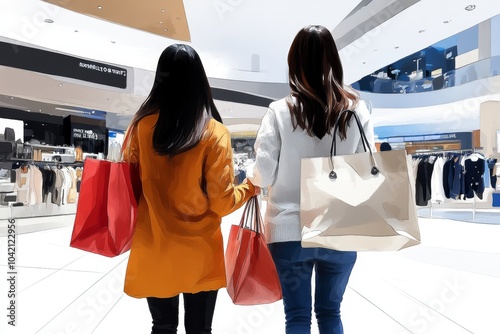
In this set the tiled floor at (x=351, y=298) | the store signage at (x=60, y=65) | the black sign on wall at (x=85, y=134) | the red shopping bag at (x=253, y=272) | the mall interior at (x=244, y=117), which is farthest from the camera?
the black sign on wall at (x=85, y=134)

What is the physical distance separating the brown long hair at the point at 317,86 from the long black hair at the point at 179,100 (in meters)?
0.30

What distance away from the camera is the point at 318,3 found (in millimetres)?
6828

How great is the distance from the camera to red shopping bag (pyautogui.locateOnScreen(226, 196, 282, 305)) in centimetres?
137

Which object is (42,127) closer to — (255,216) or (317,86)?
(255,216)

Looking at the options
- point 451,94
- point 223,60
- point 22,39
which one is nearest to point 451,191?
point 451,94

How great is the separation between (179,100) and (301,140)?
42 centimetres

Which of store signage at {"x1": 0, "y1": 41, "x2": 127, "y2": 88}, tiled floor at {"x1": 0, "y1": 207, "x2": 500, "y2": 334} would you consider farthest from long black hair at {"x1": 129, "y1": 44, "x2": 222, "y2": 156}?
store signage at {"x1": 0, "y1": 41, "x2": 127, "y2": 88}

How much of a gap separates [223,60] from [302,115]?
37.2 feet

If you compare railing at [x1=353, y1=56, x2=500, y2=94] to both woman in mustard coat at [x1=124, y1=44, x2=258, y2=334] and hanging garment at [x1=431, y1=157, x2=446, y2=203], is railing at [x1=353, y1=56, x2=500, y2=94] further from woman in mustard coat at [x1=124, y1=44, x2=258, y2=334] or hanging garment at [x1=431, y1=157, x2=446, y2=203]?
woman in mustard coat at [x1=124, y1=44, x2=258, y2=334]

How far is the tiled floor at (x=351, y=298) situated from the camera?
7.93ft

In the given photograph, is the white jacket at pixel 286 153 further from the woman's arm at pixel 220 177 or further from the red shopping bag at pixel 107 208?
the red shopping bag at pixel 107 208

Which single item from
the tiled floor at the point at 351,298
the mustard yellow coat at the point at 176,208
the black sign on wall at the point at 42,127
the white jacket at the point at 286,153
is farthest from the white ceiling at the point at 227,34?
the mustard yellow coat at the point at 176,208

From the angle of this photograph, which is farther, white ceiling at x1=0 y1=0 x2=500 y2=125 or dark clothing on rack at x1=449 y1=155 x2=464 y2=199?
dark clothing on rack at x1=449 y1=155 x2=464 y2=199

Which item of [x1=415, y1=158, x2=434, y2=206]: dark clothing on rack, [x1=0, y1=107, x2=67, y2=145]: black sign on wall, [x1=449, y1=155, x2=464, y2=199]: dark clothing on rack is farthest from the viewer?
[x1=0, y1=107, x2=67, y2=145]: black sign on wall
